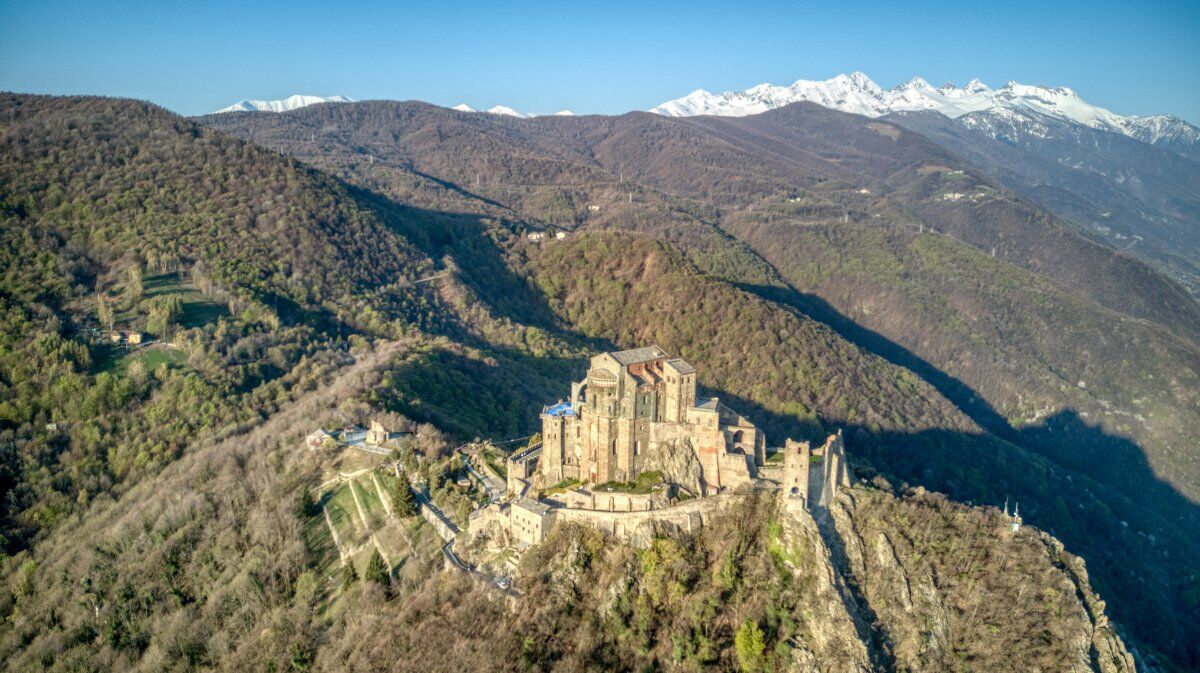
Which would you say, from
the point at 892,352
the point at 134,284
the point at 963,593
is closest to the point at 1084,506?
the point at 892,352

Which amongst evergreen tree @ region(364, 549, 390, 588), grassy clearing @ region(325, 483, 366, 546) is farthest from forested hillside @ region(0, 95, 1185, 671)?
grassy clearing @ region(325, 483, 366, 546)

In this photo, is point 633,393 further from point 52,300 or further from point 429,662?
point 52,300

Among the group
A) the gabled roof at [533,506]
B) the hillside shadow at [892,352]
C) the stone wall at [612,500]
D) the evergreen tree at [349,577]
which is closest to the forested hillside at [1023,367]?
the hillside shadow at [892,352]

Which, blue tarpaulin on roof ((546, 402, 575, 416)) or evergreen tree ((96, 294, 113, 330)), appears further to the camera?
evergreen tree ((96, 294, 113, 330))

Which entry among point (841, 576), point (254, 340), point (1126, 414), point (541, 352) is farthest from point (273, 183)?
point (1126, 414)

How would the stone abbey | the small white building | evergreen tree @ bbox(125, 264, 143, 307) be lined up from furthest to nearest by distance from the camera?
evergreen tree @ bbox(125, 264, 143, 307) → the small white building → the stone abbey

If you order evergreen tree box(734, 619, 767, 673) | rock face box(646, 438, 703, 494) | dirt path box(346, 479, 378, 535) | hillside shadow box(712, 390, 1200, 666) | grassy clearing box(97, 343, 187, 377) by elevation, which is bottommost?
hillside shadow box(712, 390, 1200, 666)

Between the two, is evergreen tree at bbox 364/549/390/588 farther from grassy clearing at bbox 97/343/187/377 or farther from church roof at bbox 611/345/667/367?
grassy clearing at bbox 97/343/187/377

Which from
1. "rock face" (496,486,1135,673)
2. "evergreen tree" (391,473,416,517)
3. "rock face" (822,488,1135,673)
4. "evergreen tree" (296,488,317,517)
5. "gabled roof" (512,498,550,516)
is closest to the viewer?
"rock face" (496,486,1135,673)
